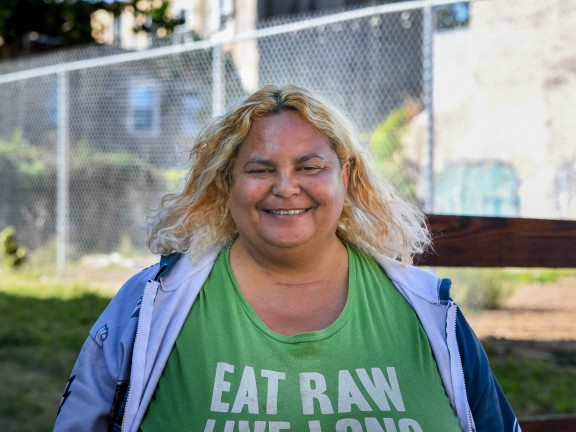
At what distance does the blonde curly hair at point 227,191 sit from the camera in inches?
97.9

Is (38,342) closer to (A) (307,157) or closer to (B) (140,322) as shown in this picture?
(B) (140,322)

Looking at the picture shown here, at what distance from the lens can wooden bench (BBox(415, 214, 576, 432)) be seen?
112 inches

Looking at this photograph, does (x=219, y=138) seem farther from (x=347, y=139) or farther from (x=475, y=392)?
(x=475, y=392)

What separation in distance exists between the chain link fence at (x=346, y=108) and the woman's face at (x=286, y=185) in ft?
13.1

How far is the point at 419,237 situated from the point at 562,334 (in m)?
4.56

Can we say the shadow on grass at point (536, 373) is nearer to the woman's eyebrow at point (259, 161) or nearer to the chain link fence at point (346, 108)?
the chain link fence at point (346, 108)

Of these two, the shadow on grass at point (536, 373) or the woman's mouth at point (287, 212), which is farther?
the shadow on grass at point (536, 373)

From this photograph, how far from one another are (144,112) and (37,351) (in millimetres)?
6815

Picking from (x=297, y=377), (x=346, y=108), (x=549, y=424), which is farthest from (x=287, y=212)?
(x=346, y=108)

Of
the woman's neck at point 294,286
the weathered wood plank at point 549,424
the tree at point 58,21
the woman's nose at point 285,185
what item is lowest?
the weathered wood plank at point 549,424

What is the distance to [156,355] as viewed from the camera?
2.27 meters

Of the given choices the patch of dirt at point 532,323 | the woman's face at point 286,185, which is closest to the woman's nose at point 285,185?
the woman's face at point 286,185

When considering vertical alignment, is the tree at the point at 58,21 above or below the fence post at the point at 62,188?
above

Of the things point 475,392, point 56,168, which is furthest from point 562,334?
point 56,168
